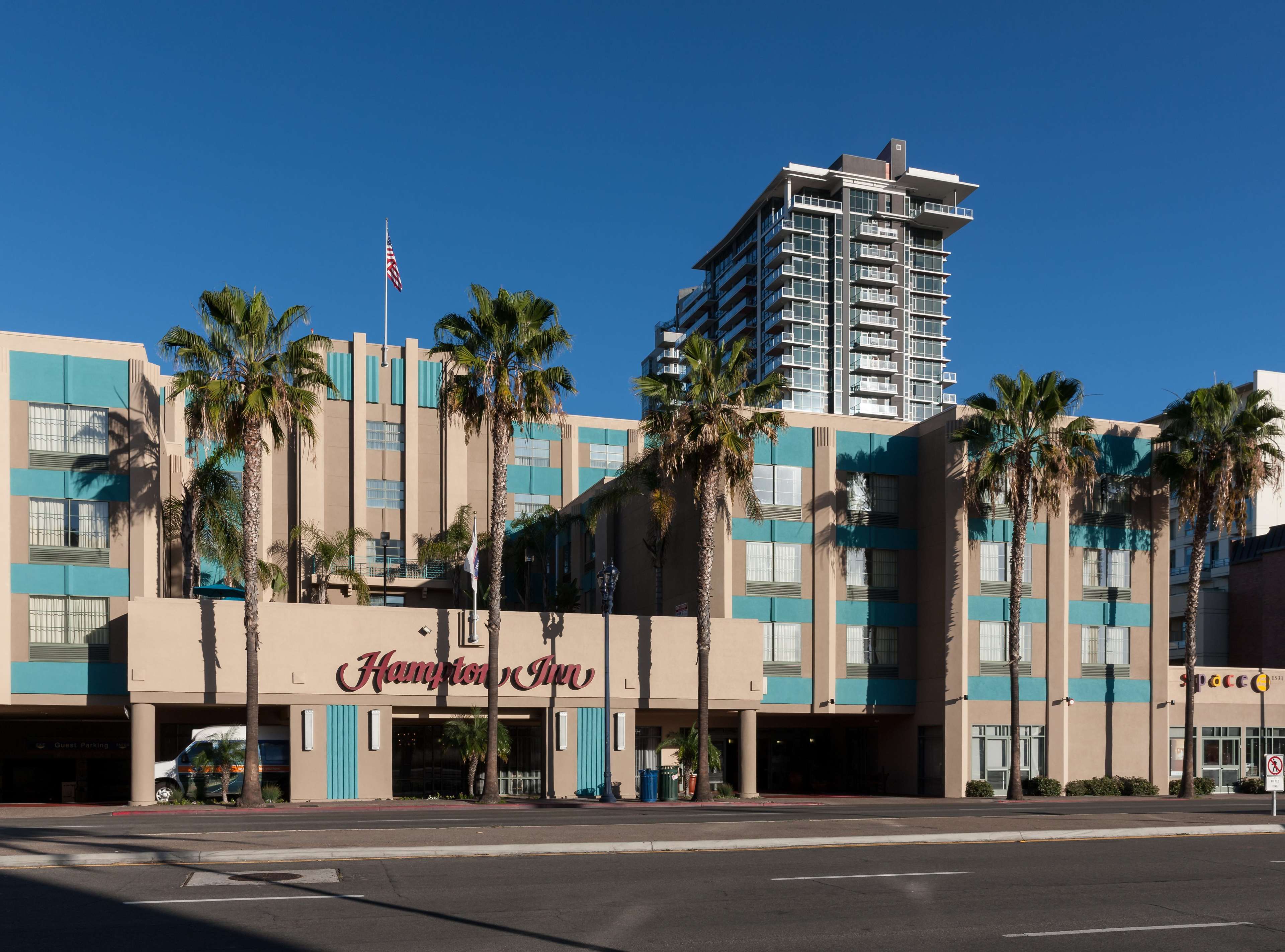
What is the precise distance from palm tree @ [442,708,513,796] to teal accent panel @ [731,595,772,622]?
31.0 feet

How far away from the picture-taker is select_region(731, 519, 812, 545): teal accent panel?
42.4 meters

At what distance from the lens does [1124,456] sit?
149 ft

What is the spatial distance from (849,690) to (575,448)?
81.2 feet

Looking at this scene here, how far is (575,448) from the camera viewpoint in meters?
63.5

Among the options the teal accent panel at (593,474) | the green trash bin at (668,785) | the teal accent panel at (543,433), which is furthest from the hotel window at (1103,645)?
the teal accent panel at (543,433)

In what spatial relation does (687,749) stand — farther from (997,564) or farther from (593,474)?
(593,474)

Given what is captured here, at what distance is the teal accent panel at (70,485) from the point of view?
36719 millimetres

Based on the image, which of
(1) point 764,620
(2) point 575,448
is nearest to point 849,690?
(1) point 764,620

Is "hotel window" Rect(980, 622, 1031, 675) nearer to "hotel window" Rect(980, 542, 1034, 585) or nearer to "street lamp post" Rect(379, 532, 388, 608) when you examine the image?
"hotel window" Rect(980, 542, 1034, 585)

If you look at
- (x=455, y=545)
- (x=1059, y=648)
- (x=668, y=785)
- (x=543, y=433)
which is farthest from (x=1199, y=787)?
(x=543, y=433)

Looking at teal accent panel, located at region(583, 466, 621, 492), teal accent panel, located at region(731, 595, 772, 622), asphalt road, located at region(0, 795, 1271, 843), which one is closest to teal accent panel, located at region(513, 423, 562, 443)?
teal accent panel, located at region(583, 466, 621, 492)

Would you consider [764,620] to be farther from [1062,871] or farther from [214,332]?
[1062,871]

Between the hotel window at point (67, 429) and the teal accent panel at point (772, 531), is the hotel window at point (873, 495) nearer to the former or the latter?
the teal accent panel at point (772, 531)

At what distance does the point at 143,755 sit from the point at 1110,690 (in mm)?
33442
